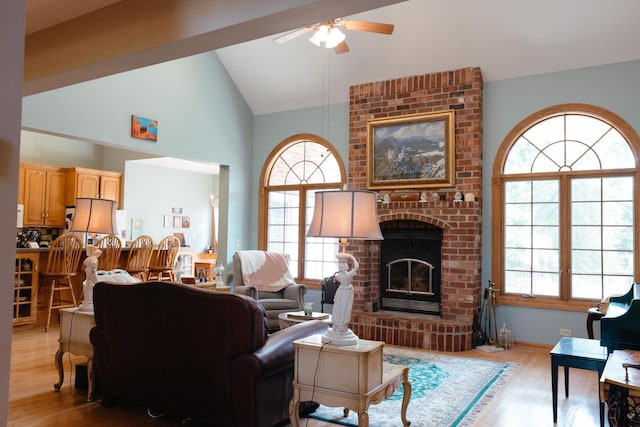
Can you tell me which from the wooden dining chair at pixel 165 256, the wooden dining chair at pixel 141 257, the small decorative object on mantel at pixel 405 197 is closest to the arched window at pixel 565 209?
the small decorative object on mantel at pixel 405 197

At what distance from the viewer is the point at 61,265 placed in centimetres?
636

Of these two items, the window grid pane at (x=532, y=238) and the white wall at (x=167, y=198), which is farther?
the white wall at (x=167, y=198)

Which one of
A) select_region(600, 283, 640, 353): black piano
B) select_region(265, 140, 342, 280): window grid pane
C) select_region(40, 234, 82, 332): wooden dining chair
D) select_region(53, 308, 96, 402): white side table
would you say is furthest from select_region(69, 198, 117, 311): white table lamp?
select_region(600, 283, 640, 353): black piano

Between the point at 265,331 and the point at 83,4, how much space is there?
2.44 m

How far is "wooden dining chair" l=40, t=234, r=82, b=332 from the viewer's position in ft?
20.4

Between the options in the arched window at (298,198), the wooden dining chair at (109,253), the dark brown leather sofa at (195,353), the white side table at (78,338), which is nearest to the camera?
the dark brown leather sofa at (195,353)

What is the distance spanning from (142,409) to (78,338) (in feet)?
2.50

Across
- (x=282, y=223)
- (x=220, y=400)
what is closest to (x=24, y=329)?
(x=282, y=223)

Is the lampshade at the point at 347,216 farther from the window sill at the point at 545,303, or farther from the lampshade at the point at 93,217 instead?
the window sill at the point at 545,303

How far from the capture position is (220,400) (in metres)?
2.81

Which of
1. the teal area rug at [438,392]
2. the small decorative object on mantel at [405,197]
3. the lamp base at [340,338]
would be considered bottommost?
the teal area rug at [438,392]

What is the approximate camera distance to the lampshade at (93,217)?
13.2 feet

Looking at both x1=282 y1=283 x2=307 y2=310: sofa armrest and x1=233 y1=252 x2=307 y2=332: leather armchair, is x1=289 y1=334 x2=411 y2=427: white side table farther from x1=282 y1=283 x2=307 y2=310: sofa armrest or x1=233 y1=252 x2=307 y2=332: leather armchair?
x1=282 y1=283 x2=307 y2=310: sofa armrest

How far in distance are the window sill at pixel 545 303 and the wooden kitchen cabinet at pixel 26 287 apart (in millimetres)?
5752
